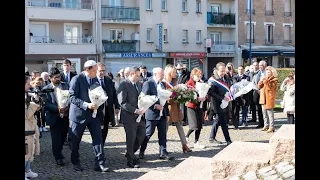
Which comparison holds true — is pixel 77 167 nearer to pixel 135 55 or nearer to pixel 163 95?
pixel 163 95

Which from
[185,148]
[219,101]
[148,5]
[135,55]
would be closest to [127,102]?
[185,148]

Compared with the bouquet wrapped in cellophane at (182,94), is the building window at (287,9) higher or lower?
higher

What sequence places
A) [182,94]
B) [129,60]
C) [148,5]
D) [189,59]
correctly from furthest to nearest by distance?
[189,59], [148,5], [129,60], [182,94]

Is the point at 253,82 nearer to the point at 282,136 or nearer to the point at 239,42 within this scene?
the point at 282,136

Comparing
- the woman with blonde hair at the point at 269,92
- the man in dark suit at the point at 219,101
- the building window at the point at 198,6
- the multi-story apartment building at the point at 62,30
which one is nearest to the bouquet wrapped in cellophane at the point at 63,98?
the man in dark suit at the point at 219,101

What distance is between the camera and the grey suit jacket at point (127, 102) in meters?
9.40

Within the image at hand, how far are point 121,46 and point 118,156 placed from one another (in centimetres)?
3090

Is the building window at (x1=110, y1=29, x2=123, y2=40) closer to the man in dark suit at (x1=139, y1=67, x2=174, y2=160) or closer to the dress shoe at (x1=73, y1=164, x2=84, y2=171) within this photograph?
the man in dark suit at (x1=139, y1=67, x2=174, y2=160)

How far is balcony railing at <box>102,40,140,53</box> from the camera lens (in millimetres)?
40250

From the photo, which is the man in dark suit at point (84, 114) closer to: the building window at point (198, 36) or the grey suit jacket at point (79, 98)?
the grey suit jacket at point (79, 98)

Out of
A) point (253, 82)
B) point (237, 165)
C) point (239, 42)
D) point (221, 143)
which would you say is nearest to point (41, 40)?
point (239, 42)

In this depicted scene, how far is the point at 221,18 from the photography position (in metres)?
47.8

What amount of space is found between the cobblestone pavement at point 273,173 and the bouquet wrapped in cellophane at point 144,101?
3.26 meters
